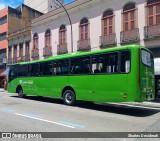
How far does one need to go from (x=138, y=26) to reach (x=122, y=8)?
2.51 metres

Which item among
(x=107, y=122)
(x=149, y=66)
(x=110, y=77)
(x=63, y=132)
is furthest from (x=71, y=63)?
(x=63, y=132)

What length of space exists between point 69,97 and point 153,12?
10.5 m

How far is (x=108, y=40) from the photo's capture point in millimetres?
22312

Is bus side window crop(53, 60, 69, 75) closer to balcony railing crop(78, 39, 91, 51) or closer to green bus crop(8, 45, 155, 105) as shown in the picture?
green bus crop(8, 45, 155, 105)

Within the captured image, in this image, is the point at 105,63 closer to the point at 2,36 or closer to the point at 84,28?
the point at 84,28

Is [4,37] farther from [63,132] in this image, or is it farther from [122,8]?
[63,132]

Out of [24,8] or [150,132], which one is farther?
[24,8]

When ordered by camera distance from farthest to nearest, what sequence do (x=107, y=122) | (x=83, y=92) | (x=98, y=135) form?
(x=83, y=92)
(x=107, y=122)
(x=98, y=135)

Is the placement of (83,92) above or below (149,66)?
below

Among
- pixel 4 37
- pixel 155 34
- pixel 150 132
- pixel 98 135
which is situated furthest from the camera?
pixel 4 37

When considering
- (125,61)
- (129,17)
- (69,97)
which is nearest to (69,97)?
(69,97)

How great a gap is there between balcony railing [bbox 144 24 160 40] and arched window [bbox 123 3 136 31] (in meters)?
1.44

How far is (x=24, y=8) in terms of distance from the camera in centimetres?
4384

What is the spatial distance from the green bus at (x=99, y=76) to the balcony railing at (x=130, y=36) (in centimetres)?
787
